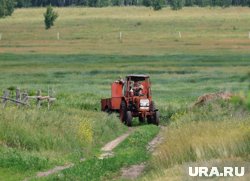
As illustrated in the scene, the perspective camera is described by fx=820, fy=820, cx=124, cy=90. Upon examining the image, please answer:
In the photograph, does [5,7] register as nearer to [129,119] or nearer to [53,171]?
[129,119]

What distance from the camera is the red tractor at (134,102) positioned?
3919cm

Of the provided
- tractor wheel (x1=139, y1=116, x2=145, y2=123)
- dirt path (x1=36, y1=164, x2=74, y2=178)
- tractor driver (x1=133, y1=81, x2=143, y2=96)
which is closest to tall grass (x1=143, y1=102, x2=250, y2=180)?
dirt path (x1=36, y1=164, x2=74, y2=178)

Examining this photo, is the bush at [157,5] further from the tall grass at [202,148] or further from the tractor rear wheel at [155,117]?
the tall grass at [202,148]

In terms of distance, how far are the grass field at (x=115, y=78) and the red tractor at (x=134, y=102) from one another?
835mm

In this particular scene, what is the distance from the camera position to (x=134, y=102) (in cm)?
3953

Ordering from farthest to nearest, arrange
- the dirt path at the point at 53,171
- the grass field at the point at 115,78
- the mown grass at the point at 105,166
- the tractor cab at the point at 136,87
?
the tractor cab at the point at 136,87 < the grass field at the point at 115,78 < the dirt path at the point at 53,171 < the mown grass at the point at 105,166

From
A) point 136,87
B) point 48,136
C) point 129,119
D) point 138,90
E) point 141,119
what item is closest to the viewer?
point 48,136

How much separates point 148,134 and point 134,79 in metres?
8.42

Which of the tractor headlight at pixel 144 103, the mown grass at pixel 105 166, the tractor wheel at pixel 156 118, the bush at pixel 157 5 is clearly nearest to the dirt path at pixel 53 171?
the mown grass at pixel 105 166

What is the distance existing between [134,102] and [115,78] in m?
26.5

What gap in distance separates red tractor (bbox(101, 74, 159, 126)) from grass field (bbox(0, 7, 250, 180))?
2.74ft

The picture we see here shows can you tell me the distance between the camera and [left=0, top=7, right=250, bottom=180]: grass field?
2120 cm

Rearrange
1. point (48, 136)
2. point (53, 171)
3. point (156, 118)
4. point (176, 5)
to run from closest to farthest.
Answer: point (53, 171) < point (48, 136) < point (156, 118) < point (176, 5)

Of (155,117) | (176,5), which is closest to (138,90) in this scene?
(155,117)
